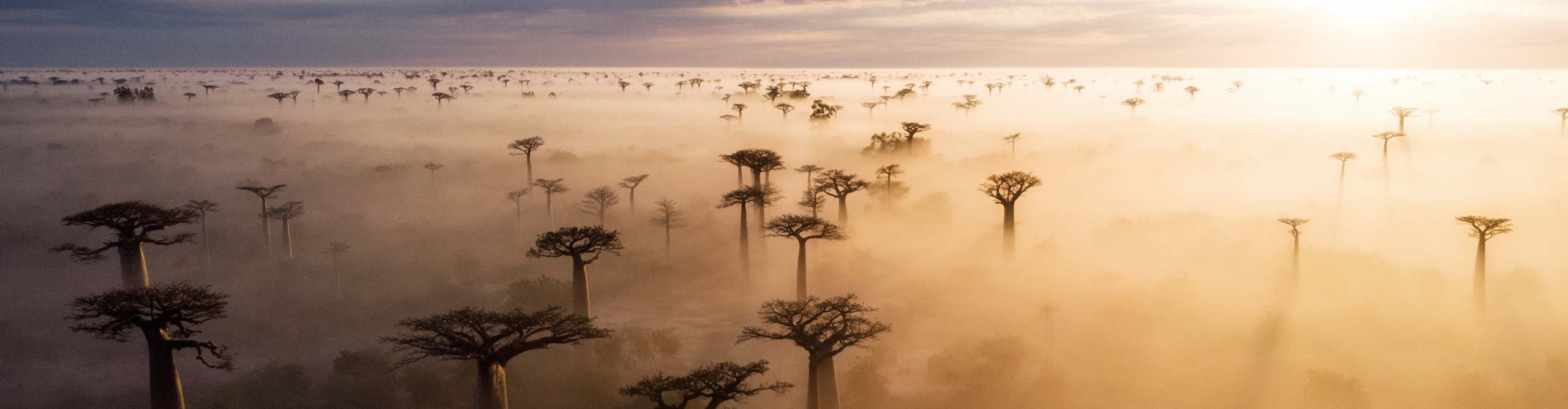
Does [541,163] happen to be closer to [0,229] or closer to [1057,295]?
[0,229]

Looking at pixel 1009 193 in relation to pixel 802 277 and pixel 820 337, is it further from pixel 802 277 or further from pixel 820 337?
pixel 820 337

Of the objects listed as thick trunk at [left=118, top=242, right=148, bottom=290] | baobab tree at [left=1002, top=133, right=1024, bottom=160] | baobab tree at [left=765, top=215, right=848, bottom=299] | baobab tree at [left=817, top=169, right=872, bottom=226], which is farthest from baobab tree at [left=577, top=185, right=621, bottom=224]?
baobab tree at [left=1002, top=133, right=1024, bottom=160]

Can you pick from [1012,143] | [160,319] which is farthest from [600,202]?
[1012,143]

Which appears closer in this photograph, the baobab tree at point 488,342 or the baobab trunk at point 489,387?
the baobab tree at point 488,342

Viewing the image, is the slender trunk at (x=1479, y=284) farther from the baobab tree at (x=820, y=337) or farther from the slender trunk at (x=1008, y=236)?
the baobab tree at (x=820, y=337)

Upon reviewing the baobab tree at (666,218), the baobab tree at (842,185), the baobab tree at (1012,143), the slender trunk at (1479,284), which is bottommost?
the slender trunk at (1479,284)

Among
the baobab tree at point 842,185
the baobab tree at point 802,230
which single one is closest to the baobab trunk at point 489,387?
the baobab tree at point 802,230
